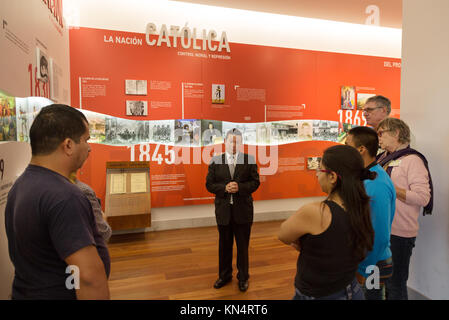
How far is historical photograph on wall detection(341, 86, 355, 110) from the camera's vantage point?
589 cm

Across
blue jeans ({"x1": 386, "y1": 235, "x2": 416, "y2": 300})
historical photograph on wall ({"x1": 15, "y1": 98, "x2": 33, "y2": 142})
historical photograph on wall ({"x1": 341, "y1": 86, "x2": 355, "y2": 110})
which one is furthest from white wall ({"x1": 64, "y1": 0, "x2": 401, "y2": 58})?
blue jeans ({"x1": 386, "y1": 235, "x2": 416, "y2": 300})

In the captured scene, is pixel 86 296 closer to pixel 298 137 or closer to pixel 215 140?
pixel 215 140

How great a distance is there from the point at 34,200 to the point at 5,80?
1163mm

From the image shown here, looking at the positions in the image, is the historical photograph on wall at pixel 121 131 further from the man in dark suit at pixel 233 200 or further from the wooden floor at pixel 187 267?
the man in dark suit at pixel 233 200

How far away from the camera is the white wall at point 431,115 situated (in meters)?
2.52

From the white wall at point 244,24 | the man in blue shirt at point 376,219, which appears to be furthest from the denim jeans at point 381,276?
the white wall at point 244,24

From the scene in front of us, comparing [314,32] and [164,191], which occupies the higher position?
[314,32]

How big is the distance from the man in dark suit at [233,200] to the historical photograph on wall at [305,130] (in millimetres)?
2939

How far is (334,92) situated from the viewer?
19.2 feet

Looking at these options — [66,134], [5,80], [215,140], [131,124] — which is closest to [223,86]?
[215,140]

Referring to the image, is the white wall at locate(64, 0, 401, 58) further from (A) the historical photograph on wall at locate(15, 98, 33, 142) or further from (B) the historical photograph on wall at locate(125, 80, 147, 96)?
(A) the historical photograph on wall at locate(15, 98, 33, 142)

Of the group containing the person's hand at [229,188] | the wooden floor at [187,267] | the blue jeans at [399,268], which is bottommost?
the wooden floor at [187,267]

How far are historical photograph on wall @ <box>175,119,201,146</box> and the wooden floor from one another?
5.41ft

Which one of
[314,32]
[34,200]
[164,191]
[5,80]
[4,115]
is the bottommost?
[164,191]
